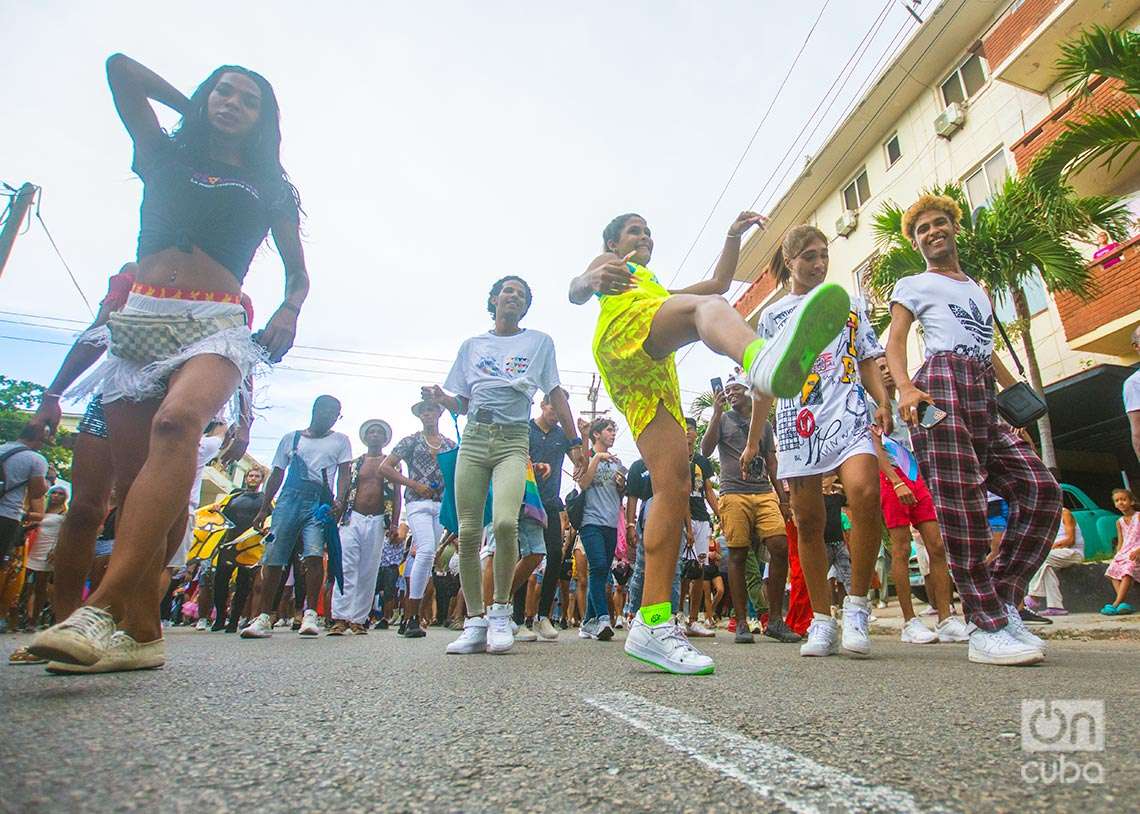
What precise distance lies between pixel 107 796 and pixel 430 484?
5.82 metres

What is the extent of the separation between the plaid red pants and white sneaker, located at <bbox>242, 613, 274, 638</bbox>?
5260 millimetres

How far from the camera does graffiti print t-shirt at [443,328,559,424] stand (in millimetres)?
4148

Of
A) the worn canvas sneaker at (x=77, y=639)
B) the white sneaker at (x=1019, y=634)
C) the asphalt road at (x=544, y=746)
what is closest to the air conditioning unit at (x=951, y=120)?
the white sneaker at (x=1019, y=634)

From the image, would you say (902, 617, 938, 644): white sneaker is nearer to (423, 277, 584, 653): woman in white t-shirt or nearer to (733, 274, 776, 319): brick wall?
(423, 277, 584, 653): woman in white t-shirt

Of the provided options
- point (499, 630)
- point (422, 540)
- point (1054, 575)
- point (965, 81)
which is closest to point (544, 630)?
point (422, 540)

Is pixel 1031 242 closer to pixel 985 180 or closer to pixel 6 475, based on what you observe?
pixel 985 180

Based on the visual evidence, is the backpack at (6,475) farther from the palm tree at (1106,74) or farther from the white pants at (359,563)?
the palm tree at (1106,74)

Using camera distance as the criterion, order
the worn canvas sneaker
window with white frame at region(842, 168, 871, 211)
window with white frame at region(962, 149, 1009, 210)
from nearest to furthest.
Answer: the worn canvas sneaker → window with white frame at region(962, 149, 1009, 210) → window with white frame at region(842, 168, 871, 211)

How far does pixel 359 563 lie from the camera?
6473 millimetres

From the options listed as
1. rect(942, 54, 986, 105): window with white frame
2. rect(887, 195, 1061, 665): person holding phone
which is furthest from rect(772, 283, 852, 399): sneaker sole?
rect(942, 54, 986, 105): window with white frame

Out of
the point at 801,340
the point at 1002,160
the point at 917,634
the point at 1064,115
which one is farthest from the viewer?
the point at 1002,160

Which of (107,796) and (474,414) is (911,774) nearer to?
(107,796)

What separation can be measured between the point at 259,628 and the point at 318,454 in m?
1.52

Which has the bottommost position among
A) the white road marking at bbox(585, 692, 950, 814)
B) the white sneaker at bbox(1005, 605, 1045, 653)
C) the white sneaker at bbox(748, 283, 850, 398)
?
the white road marking at bbox(585, 692, 950, 814)
